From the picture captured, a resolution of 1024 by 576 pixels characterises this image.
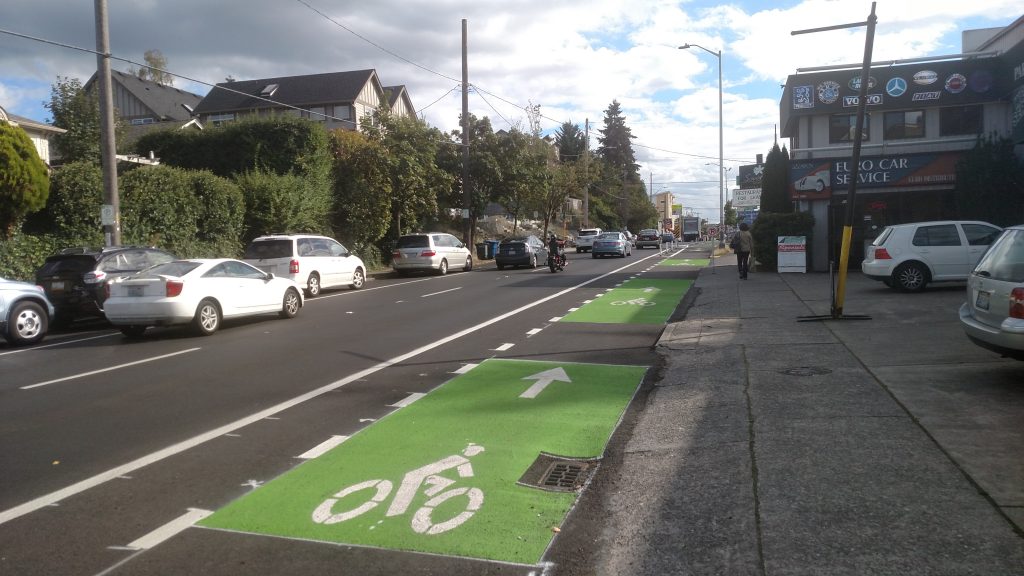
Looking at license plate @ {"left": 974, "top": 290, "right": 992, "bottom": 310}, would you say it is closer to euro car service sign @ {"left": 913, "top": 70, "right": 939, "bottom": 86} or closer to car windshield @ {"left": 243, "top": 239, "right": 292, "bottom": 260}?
car windshield @ {"left": 243, "top": 239, "right": 292, "bottom": 260}

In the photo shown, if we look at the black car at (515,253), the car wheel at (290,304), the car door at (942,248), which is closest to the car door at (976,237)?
the car door at (942,248)

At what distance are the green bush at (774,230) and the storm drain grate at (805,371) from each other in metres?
17.1

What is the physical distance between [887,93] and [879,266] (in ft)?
35.2

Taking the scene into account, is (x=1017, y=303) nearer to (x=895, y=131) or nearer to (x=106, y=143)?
(x=106, y=143)

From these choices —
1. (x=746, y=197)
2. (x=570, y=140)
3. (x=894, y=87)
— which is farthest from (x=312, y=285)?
(x=570, y=140)

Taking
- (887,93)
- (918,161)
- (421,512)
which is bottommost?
(421,512)

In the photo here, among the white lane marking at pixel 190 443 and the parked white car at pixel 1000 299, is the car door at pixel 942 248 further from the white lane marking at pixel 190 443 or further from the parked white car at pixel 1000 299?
the white lane marking at pixel 190 443

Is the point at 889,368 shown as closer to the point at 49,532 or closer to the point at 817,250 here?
the point at 49,532

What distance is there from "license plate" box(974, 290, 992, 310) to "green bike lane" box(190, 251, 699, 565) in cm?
356

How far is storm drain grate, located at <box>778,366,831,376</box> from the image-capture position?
8539 mm

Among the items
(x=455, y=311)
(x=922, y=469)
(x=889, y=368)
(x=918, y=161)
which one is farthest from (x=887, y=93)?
(x=922, y=469)

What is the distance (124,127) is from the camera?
34.6 m

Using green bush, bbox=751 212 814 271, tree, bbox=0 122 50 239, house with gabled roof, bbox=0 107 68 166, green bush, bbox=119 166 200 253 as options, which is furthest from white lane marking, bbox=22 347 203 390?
house with gabled roof, bbox=0 107 68 166

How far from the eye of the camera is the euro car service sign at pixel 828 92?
84.1ft
